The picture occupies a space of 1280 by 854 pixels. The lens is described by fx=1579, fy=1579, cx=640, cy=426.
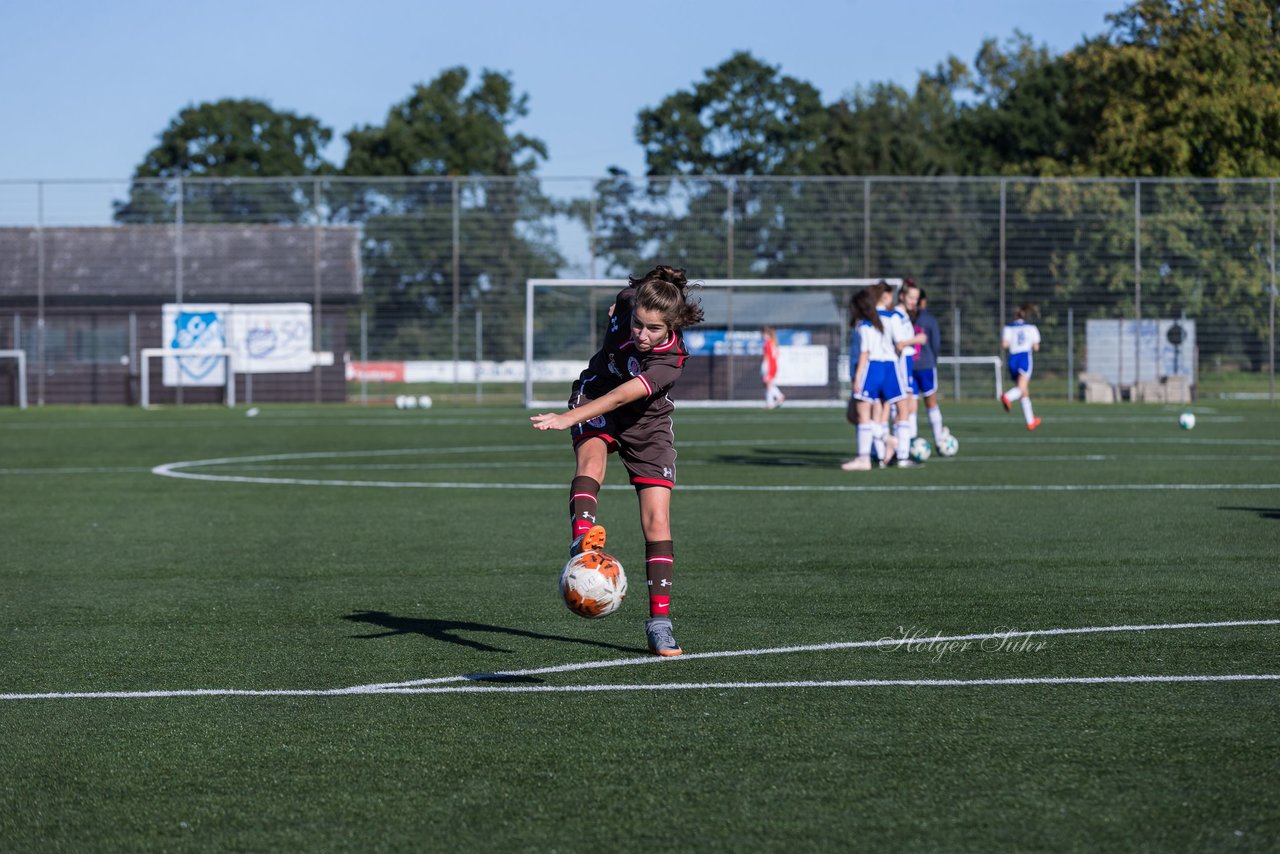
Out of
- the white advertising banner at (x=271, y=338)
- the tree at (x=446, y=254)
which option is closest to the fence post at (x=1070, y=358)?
the tree at (x=446, y=254)

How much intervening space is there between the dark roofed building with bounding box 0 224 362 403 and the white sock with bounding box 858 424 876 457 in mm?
26354

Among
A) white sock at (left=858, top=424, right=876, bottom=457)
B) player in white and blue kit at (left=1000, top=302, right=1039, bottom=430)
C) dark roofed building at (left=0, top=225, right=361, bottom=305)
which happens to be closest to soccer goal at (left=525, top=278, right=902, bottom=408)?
dark roofed building at (left=0, top=225, right=361, bottom=305)

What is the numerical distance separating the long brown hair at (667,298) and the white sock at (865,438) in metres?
10.2

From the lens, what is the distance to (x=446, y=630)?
7094 millimetres

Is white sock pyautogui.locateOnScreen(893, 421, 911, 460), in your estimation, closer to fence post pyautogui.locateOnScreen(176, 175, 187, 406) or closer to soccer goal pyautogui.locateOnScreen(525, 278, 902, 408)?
soccer goal pyautogui.locateOnScreen(525, 278, 902, 408)

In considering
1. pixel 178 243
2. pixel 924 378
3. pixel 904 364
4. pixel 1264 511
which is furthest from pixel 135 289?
pixel 1264 511

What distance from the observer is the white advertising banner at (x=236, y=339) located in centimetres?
4019

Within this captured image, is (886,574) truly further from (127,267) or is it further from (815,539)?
(127,267)

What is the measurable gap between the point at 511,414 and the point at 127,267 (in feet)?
47.1

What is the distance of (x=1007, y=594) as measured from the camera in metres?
7.97

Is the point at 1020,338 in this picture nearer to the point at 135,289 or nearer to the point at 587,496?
the point at 587,496

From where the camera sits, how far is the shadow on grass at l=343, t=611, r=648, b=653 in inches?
262

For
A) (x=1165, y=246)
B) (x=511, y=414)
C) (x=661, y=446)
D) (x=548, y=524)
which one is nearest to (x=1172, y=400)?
(x=1165, y=246)

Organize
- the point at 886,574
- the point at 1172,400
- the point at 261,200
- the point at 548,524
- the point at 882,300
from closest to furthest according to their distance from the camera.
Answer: the point at 886,574
the point at 548,524
the point at 882,300
the point at 1172,400
the point at 261,200
